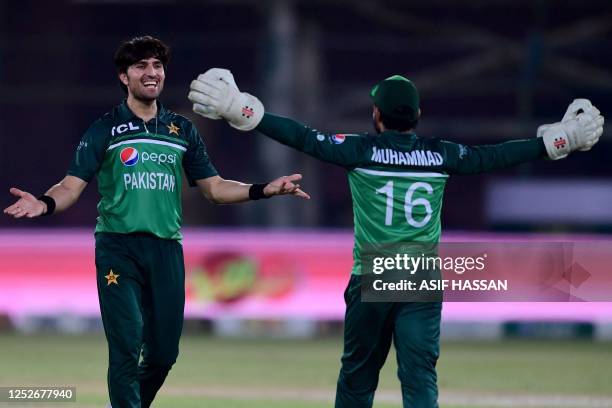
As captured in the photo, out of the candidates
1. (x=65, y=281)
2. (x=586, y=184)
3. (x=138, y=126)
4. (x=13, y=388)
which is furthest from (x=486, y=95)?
(x=138, y=126)

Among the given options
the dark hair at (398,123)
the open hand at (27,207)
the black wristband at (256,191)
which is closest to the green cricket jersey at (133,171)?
the open hand at (27,207)

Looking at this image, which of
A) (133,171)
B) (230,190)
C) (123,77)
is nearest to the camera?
(133,171)

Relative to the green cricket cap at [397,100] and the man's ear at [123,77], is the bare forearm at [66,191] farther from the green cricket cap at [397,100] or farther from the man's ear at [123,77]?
the green cricket cap at [397,100]

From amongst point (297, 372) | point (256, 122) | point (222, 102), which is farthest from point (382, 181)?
point (297, 372)

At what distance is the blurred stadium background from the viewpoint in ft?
46.5

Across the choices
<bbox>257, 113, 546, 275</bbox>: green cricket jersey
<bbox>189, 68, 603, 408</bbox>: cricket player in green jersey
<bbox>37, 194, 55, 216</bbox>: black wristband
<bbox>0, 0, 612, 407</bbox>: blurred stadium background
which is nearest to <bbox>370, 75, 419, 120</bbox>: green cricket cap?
<bbox>189, 68, 603, 408</bbox>: cricket player in green jersey

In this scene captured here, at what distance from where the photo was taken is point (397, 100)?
7887mm

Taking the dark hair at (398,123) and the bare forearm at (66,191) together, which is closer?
the dark hair at (398,123)

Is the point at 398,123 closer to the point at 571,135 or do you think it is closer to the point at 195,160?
the point at 571,135

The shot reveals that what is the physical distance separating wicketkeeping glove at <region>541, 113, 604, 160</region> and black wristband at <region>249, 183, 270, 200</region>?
1663mm

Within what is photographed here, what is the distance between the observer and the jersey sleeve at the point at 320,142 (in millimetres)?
7855

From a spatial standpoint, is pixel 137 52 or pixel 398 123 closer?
pixel 398 123

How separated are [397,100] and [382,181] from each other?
0.46 m

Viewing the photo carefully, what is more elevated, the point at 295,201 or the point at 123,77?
the point at 295,201
